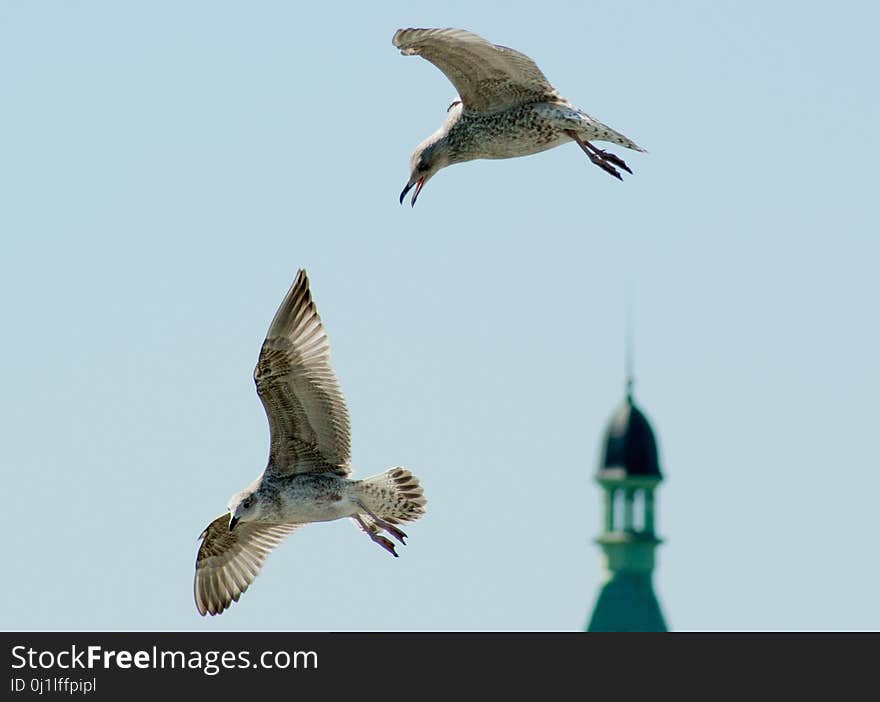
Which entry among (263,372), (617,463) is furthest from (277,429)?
(617,463)

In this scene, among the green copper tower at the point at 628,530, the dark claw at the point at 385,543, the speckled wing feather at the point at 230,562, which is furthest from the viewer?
the green copper tower at the point at 628,530

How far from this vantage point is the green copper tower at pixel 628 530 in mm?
127000

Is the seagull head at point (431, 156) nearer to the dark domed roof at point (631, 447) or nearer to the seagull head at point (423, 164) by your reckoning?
the seagull head at point (423, 164)

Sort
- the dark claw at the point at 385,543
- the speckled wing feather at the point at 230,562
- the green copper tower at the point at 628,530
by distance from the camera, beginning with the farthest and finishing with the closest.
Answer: the green copper tower at the point at 628,530
the speckled wing feather at the point at 230,562
the dark claw at the point at 385,543

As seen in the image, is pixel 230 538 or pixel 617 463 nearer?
pixel 230 538

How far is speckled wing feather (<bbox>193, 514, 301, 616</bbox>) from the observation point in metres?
28.4

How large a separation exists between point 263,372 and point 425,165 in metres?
2.64

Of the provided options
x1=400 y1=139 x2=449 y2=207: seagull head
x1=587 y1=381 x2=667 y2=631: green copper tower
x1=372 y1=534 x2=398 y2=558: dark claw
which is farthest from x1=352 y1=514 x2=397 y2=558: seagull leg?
x1=587 y1=381 x2=667 y2=631: green copper tower

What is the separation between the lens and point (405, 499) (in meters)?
26.5

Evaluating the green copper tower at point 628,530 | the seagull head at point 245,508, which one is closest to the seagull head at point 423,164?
the seagull head at point 245,508

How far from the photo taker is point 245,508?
2652 cm

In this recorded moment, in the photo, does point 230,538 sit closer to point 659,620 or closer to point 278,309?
point 278,309

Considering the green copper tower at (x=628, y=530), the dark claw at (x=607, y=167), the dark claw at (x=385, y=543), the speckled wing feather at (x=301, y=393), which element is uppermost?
the green copper tower at (x=628, y=530)

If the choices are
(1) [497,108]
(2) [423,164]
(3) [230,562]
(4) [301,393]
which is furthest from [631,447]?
(4) [301,393]
